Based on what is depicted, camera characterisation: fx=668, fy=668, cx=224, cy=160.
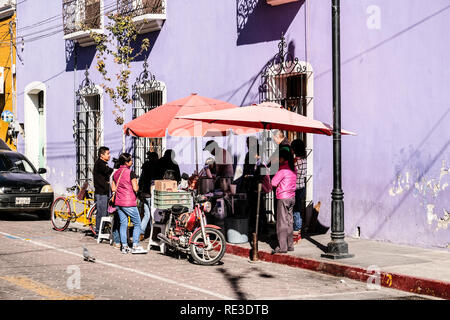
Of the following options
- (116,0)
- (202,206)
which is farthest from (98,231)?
(116,0)

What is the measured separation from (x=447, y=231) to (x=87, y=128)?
42.0ft

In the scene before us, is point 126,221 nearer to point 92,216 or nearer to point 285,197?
point 92,216

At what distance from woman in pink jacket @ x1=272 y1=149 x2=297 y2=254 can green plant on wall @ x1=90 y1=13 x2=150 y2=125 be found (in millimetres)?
7305

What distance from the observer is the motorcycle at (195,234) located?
1020cm

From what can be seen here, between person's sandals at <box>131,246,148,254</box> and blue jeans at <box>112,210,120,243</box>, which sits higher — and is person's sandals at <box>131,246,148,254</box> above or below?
below

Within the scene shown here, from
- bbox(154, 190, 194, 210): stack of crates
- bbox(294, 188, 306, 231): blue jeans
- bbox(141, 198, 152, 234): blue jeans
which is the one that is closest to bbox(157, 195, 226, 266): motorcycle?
bbox(154, 190, 194, 210): stack of crates

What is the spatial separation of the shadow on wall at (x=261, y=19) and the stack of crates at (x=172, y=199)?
4604mm

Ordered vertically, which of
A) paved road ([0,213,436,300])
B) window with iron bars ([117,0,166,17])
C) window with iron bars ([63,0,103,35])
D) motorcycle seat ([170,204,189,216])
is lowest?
paved road ([0,213,436,300])

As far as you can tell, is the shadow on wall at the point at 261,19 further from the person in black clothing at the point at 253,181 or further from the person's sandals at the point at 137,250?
the person's sandals at the point at 137,250

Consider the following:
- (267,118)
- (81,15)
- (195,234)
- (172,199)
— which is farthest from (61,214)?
(81,15)

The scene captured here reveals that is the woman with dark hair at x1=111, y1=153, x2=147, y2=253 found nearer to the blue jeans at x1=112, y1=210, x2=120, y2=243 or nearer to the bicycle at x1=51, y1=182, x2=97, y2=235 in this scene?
the blue jeans at x1=112, y1=210, x2=120, y2=243

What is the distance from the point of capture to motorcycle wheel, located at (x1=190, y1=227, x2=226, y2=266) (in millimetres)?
10102

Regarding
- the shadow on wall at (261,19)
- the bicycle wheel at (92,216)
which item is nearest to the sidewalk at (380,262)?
the bicycle wheel at (92,216)

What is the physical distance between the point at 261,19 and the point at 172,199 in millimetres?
5216
